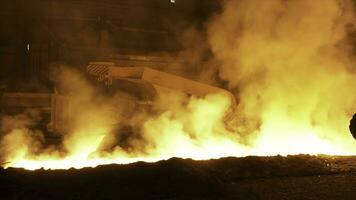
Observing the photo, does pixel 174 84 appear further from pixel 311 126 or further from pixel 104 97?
pixel 311 126

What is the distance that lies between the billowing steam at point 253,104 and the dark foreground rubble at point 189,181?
55.4 inches

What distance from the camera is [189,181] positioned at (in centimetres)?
456

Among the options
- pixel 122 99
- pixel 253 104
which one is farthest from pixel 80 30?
pixel 253 104

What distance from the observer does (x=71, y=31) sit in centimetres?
Answer: 972

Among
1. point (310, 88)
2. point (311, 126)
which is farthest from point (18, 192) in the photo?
point (310, 88)

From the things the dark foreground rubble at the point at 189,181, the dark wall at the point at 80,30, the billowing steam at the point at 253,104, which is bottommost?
the dark foreground rubble at the point at 189,181

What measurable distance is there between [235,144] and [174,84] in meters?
1.57

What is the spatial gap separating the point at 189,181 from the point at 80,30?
635 centimetres

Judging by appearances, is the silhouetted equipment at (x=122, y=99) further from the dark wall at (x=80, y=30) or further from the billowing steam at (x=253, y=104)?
the dark wall at (x=80, y=30)

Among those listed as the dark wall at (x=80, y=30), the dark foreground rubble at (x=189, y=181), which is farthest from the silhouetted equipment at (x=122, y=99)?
the dark foreground rubble at (x=189, y=181)

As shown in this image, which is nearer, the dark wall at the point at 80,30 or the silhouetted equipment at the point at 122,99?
the silhouetted equipment at the point at 122,99

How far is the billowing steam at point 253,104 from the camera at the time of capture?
730 cm

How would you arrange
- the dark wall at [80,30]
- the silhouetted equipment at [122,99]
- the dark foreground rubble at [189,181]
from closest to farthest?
the dark foreground rubble at [189,181], the silhouetted equipment at [122,99], the dark wall at [80,30]

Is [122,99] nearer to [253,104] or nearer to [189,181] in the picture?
[253,104]
